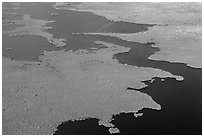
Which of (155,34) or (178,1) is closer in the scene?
(155,34)

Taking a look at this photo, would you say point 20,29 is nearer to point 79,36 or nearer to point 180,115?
point 79,36

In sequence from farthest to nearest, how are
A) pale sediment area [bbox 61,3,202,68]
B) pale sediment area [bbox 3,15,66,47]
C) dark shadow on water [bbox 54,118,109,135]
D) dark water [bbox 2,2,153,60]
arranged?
pale sediment area [bbox 3,15,66,47] < dark water [bbox 2,2,153,60] < pale sediment area [bbox 61,3,202,68] < dark shadow on water [bbox 54,118,109,135]

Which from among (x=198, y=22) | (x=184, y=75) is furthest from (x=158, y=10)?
(x=184, y=75)

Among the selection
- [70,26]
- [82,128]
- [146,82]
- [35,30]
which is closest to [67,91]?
[82,128]

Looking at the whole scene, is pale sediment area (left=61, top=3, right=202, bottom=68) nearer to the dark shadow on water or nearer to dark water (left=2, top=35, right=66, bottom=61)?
dark water (left=2, top=35, right=66, bottom=61)

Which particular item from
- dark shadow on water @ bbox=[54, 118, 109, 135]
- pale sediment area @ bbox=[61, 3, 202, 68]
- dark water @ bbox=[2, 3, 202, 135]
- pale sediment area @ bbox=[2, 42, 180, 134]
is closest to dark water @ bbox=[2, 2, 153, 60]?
dark water @ bbox=[2, 3, 202, 135]

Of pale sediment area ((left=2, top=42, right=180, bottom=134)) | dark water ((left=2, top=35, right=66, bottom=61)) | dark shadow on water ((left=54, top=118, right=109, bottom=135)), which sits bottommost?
dark shadow on water ((left=54, top=118, right=109, bottom=135))

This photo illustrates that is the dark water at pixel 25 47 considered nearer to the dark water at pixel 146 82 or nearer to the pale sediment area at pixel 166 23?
the dark water at pixel 146 82
